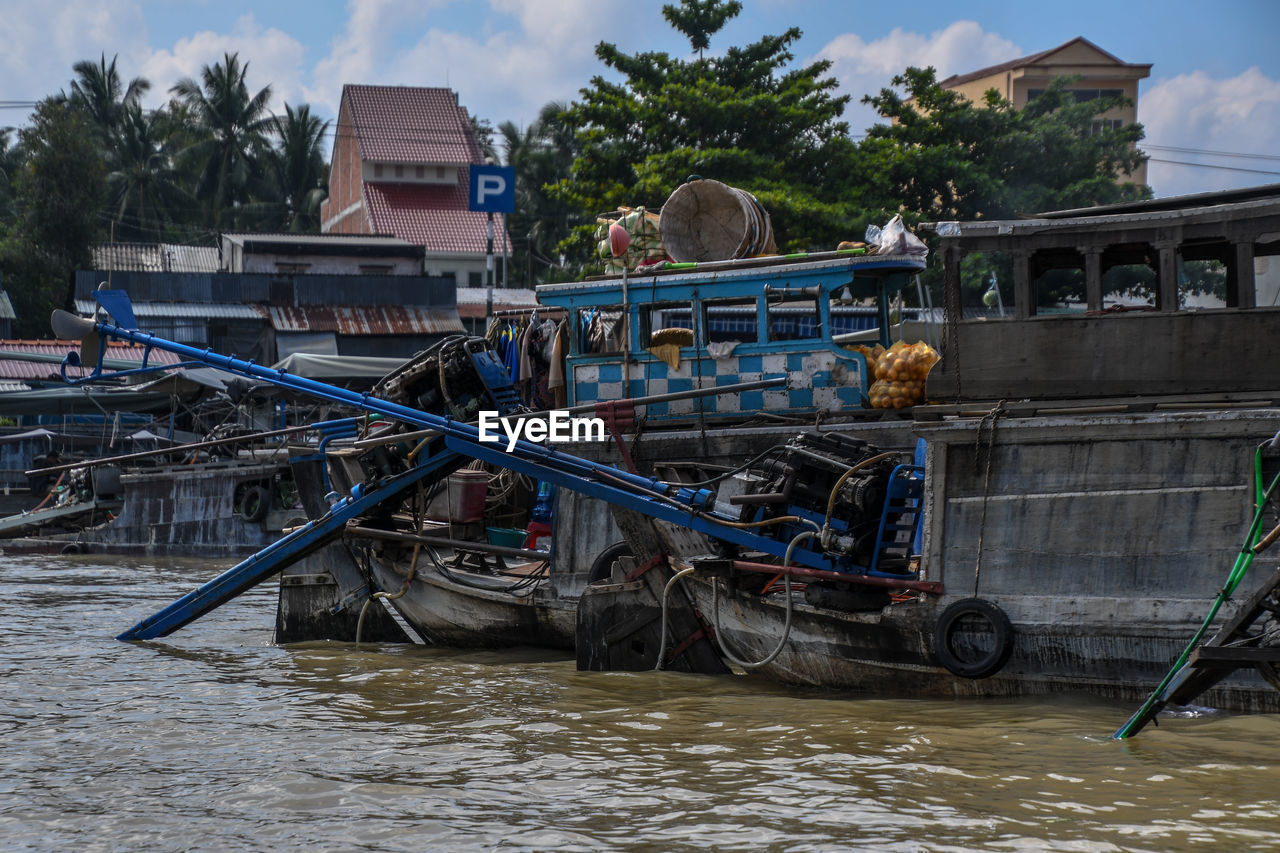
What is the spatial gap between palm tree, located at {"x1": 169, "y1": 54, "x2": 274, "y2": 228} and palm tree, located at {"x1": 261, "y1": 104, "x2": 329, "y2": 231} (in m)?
0.89

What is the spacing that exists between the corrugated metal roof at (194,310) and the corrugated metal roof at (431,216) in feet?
34.9

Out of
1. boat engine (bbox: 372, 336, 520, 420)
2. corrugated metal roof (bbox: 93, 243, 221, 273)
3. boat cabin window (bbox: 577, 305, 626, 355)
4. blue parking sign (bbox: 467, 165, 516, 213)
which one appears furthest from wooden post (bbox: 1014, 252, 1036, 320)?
corrugated metal roof (bbox: 93, 243, 221, 273)

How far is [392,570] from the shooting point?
431 inches

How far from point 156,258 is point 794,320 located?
31.7m

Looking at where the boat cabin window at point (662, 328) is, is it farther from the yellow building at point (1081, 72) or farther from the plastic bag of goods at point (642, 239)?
the yellow building at point (1081, 72)

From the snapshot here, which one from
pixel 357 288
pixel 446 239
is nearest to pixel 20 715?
pixel 357 288

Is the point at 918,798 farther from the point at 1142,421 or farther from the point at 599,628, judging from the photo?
the point at 599,628

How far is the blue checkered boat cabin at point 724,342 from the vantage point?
1017cm

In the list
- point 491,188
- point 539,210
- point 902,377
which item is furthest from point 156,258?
point 902,377

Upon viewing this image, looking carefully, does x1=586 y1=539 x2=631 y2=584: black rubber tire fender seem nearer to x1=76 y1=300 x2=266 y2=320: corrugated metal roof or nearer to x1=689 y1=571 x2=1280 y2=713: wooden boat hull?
x1=689 y1=571 x2=1280 y2=713: wooden boat hull

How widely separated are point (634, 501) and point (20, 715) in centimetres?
432

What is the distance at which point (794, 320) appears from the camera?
1181 cm

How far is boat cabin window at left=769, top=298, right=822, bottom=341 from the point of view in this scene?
10430mm

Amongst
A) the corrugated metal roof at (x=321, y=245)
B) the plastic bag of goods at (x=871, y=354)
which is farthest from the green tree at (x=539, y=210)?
the plastic bag of goods at (x=871, y=354)
